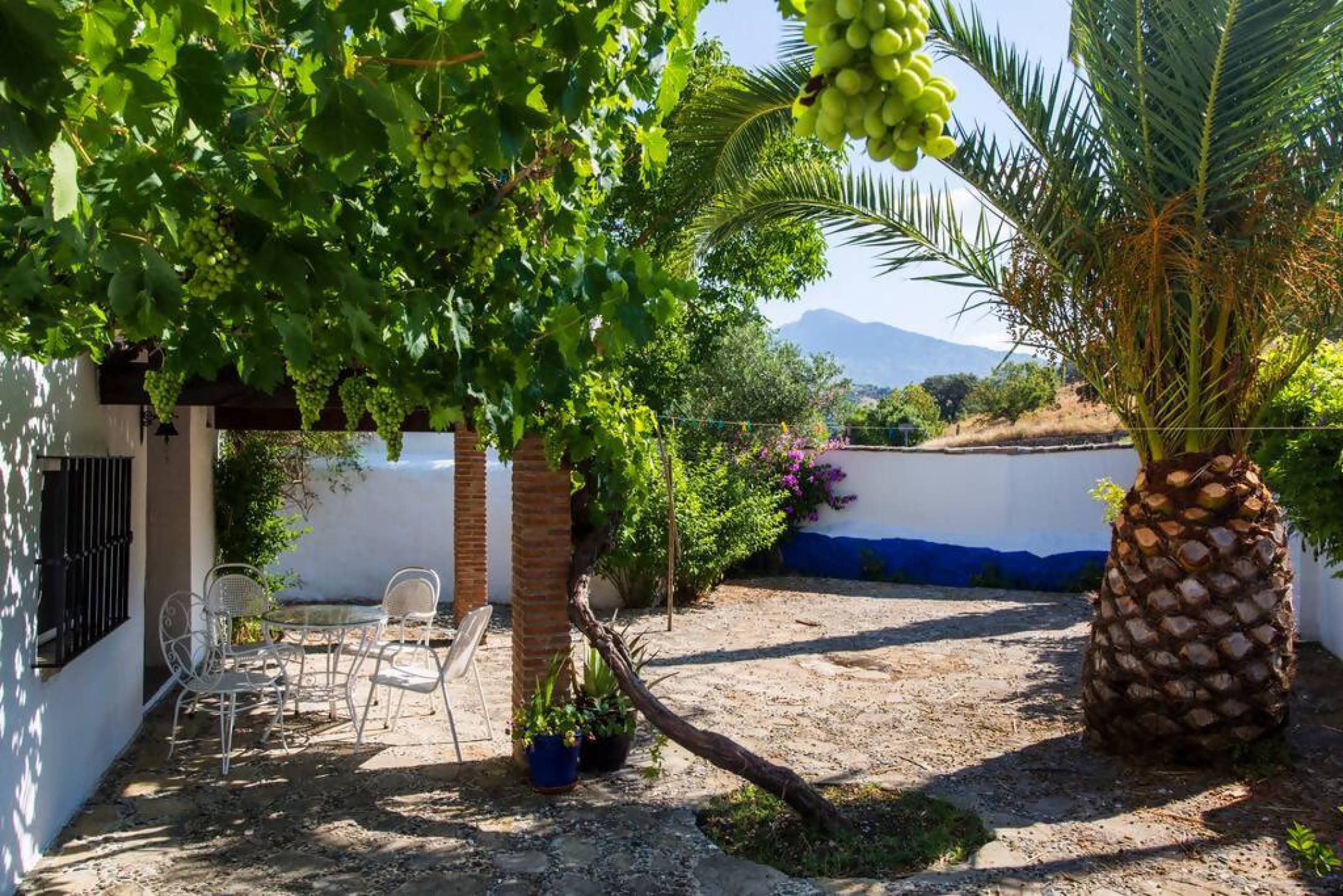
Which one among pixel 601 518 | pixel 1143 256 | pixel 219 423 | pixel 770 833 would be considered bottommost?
pixel 770 833

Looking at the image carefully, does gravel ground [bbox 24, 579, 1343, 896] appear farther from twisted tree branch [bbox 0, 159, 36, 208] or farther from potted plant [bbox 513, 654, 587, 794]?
twisted tree branch [bbox 0, 159, 36, 208]

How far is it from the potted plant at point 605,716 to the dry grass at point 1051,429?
36.3ft

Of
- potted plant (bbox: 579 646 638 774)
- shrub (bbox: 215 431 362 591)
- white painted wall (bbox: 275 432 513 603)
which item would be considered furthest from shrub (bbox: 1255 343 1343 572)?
white painted wall (bbox: 275 432 513 603)

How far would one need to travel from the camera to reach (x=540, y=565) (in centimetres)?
524

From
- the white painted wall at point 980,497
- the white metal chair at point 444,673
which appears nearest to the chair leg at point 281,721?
the white metal chair at point 444,673

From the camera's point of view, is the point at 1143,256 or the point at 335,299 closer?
the point at 335,299

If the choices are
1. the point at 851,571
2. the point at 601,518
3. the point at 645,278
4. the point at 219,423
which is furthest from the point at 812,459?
the point at 645,278

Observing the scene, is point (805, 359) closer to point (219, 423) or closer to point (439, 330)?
point (219, 423)

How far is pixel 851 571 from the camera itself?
13.6m

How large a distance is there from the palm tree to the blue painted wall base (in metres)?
7.05

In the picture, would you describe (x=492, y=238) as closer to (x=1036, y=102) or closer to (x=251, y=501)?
(x=1036, y=102)

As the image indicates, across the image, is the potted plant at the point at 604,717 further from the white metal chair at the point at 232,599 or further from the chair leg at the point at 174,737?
the white metal chair at the point at 232,599

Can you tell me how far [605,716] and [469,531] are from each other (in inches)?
168

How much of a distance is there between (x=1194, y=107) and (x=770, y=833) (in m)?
3.89
